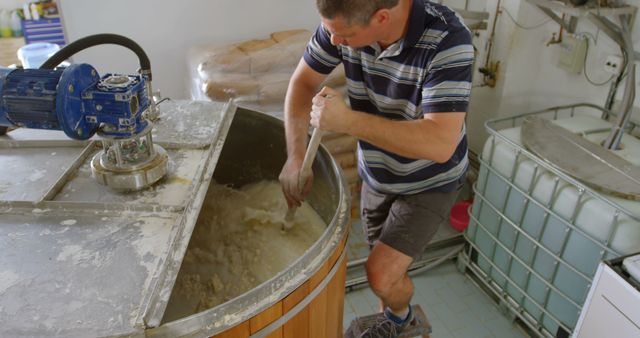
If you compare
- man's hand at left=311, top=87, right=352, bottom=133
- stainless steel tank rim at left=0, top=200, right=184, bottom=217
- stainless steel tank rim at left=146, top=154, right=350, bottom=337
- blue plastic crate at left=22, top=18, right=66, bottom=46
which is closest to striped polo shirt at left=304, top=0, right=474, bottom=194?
man's hand at left=311, top=87, right=352, bottom=133

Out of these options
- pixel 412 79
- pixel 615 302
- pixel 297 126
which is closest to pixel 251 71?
pixel 297 126

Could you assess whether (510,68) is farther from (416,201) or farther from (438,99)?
(438,99)

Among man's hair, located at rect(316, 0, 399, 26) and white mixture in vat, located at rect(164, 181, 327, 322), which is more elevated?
man's hair, located at rect(316, 0, 399, 26)

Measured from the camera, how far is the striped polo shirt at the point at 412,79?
3.97 ft

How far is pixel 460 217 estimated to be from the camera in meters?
2.60

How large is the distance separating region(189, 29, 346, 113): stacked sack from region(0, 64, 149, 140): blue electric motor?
109 cm

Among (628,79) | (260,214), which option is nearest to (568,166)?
(628,79)

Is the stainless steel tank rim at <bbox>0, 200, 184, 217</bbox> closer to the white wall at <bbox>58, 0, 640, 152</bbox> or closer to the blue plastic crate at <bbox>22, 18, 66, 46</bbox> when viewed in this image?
the white wall at <bbox>58, 0, 640, 152</bbox>

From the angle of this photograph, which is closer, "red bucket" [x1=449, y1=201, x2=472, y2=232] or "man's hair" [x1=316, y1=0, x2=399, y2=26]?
"man's hair" [x1=316, y1=0, x2=399, y2=26]

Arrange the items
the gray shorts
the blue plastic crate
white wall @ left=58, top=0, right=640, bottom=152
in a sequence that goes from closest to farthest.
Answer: the gray shorts < white wall @ left=58, top=0, right=640, bottom=152 < the blue plastic crate

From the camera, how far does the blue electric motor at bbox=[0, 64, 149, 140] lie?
41.4 inches

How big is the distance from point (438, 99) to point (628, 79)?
1.07m

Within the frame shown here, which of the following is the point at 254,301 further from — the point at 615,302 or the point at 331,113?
Result: the point at 615,302

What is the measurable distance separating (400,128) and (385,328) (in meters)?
0.77
